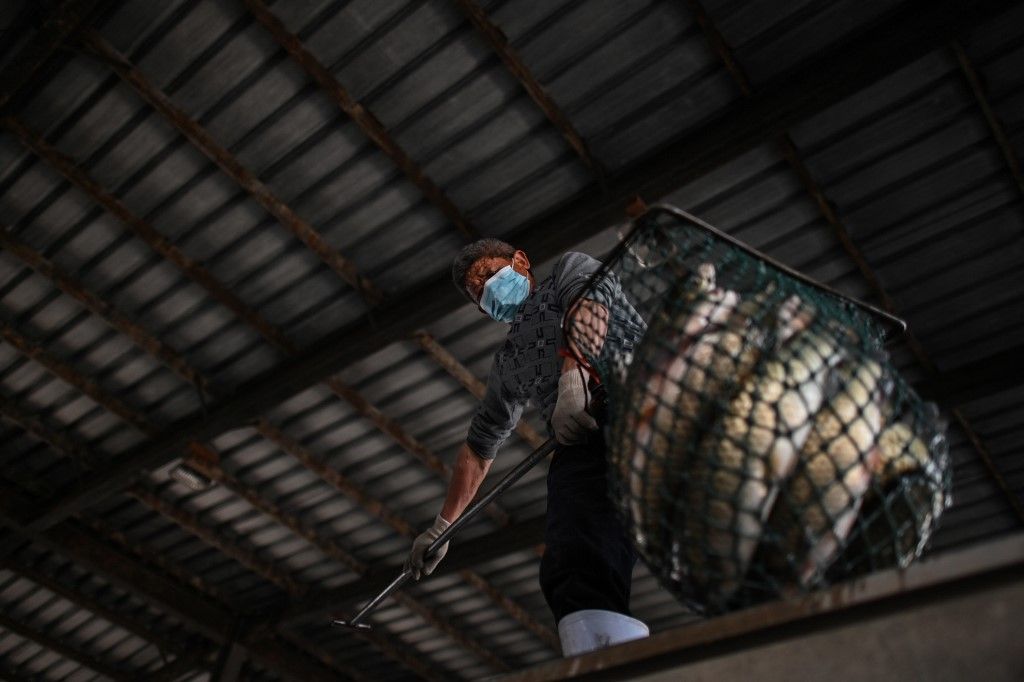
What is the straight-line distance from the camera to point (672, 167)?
5.51 metres

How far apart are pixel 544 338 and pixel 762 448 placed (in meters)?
1.43

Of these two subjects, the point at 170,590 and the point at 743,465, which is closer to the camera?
the point at 743,465

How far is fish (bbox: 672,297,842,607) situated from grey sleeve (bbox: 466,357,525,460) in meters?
1.58

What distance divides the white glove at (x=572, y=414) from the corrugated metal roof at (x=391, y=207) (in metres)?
3.41

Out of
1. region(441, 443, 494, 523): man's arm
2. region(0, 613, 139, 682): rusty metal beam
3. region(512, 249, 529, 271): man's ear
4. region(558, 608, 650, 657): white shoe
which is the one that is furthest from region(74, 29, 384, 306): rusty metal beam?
region(0, 613, 139, 682): rusty metal beam

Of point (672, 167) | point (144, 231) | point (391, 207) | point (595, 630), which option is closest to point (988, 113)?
point (672, 167)

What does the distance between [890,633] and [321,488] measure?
8507 millimetres

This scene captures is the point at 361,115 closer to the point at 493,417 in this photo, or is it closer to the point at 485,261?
the point at 485,261

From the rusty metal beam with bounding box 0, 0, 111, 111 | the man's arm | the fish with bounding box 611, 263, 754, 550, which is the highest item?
the rusty metal beam with bounding box 0, 0, 111, 111

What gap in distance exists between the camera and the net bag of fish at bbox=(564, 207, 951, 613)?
1408mm

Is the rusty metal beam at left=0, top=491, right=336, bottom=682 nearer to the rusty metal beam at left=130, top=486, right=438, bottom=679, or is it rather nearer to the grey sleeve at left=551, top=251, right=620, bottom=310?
the rusty metal beam at left=130, top=486, right=438, bottom=679

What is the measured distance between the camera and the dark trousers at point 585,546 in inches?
82.7

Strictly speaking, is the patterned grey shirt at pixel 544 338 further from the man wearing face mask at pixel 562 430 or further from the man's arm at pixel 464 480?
the man's arm at pixel 464 480

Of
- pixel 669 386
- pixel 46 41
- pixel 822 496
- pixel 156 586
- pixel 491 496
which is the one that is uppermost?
pixel 46 41
